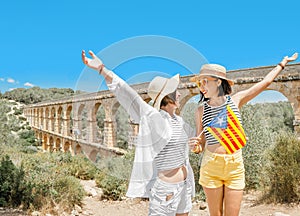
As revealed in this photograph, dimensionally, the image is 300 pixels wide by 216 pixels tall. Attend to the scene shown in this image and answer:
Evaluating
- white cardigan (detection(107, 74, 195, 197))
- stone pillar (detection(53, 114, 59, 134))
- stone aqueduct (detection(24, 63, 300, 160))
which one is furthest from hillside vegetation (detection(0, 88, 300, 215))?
stone pillar (detection(53, 114, 59, 134))

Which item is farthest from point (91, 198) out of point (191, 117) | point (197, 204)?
point (191, 117)

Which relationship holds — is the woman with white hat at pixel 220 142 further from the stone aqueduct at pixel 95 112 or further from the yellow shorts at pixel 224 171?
the stone aqueduct at pixel 95 112

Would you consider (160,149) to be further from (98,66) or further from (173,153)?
(98,66)

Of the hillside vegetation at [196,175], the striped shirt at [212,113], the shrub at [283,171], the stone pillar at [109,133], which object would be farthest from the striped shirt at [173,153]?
the stone pillar at [109,133]

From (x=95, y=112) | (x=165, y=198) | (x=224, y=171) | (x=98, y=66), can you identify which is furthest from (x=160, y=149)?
(x=95, y=112)

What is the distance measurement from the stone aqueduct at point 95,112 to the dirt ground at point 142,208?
1106 millimetres

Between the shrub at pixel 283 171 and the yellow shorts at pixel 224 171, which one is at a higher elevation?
the yellow shorts at pixel 224 171

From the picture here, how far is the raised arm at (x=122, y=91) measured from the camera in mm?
1609

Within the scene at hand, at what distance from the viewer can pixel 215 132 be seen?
1.83 m

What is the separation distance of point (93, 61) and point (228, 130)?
88 cm

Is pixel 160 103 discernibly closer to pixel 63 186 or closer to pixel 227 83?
pixel 227 83

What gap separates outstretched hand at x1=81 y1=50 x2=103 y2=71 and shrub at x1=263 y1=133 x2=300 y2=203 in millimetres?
4034

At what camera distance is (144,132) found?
1.69m

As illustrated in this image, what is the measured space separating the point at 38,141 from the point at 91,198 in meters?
28.4
